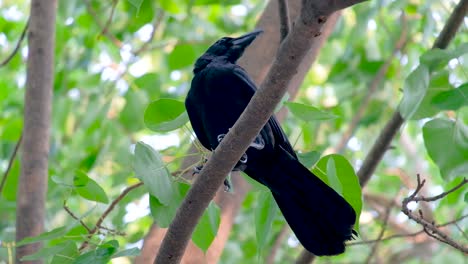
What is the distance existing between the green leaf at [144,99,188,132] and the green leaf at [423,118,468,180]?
697mm

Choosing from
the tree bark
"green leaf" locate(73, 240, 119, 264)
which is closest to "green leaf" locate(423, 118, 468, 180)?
"green leaf" locate(73, 240, 119, 264)

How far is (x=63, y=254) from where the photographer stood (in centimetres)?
210

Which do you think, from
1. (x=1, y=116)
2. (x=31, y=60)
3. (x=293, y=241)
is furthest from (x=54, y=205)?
(x=293, y=241)

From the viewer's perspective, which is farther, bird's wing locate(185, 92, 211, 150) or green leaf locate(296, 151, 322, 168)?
bird's wing locate(185, 92, 211, 150)

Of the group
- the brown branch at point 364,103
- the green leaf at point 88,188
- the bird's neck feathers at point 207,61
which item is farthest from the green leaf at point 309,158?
the brown branch at point 364,103

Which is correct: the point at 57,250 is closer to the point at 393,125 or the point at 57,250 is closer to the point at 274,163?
the point at 274,163

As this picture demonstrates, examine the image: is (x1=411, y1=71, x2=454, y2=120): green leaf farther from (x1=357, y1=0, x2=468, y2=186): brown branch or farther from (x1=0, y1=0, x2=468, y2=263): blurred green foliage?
(x1=357, y1=0, x2=468, y2=186): brown branch

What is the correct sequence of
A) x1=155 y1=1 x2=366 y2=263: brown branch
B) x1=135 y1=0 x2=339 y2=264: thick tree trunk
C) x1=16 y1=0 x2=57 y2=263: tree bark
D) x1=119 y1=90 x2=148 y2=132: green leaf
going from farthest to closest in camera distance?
1. x1=119 y1=90 x2=148 y2=132: green leaf
2. x1=135 y1=0 x2=339 y2=264: thick tree trunk
3. x1=16 y1=0 x2=57 y2=263: tree bark
4. x1=155 y1=1 x2=366 y2=263: brown branch

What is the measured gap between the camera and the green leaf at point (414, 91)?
81.7 inches

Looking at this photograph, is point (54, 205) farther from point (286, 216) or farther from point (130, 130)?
point (286, 216)

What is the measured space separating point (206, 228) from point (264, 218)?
168 millimetres

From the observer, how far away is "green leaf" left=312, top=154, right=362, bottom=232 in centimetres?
206

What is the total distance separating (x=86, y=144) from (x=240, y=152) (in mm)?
2599

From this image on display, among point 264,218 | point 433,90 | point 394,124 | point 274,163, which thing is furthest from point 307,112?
point 394,124
